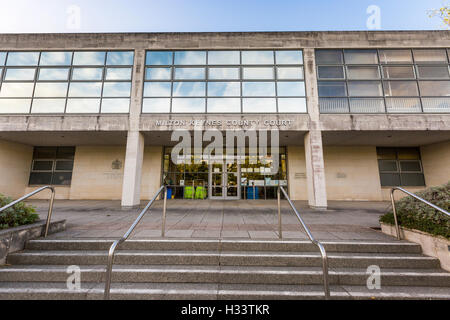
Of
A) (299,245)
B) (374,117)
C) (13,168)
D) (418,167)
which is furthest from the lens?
(418,167)

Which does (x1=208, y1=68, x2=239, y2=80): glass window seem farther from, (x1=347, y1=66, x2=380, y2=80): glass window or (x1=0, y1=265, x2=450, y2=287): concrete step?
(x1=0, y1=265, x2=450, y2=287): concrete step

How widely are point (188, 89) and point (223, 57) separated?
2.84 metres

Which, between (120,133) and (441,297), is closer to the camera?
(441,297)

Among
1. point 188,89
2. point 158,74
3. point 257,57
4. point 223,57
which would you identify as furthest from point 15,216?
point 257,57

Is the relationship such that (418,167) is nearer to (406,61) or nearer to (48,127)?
(406,61)

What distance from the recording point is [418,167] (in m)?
13.4

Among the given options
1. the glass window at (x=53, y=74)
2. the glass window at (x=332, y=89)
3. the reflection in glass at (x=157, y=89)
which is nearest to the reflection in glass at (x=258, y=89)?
the glass window at (x=332, y=89)

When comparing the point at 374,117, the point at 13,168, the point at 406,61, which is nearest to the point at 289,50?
the point at 374,117

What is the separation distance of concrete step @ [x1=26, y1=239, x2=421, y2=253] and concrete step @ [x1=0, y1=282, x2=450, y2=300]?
2.81 feet

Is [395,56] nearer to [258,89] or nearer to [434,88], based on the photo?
[434,88]

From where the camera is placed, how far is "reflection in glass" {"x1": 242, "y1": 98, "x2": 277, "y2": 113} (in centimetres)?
1006

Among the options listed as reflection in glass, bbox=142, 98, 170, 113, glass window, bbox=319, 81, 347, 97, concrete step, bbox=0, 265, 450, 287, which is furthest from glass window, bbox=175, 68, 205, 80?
concrete step, bbox=0, 265, 450, 287

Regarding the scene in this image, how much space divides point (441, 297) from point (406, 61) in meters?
13.0

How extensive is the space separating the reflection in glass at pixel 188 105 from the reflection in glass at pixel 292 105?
13.8 feet
